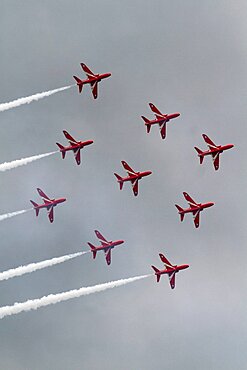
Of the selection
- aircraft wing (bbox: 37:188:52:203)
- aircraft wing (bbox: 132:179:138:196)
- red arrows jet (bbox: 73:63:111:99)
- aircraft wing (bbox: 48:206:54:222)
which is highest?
red arrows jet (bbox: 73:63:111:99)

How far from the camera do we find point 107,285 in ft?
557

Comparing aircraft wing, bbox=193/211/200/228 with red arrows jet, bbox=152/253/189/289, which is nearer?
red arrows jet, bbox=152/253/189/289

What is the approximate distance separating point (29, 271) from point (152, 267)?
2188cm

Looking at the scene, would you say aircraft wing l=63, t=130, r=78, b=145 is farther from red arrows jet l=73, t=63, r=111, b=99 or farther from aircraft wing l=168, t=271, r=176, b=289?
aircraft wing l=168, t=271, r=176, b=289

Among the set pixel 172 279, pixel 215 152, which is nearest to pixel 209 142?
pixel 215 152

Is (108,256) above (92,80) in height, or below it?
below

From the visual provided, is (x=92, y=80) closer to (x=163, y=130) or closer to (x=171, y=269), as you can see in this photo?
(x=163, y=130)

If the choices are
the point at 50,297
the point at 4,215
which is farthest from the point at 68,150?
the point at 50,297

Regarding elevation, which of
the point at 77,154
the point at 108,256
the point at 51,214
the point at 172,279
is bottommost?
the point at 172,279

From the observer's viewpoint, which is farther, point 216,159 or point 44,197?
point 216,159

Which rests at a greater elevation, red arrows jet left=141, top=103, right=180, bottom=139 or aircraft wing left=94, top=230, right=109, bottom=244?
red arrows jet left=141, top=103, right=180, bottom=139

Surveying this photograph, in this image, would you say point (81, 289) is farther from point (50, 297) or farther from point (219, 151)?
point (219, 151)

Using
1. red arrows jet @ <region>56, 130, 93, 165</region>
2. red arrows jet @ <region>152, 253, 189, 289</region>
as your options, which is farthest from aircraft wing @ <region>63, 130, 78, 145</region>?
red arrows jet @ <region>152, 253, 189, 289</region>

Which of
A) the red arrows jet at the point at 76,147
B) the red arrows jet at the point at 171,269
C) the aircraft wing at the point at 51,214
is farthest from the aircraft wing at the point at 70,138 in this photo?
the red arrows jet at the point at 171,269
